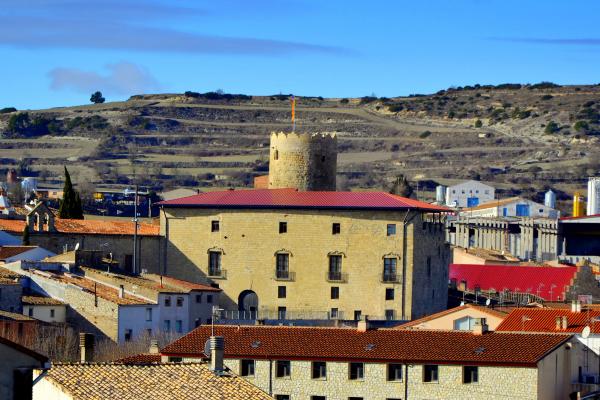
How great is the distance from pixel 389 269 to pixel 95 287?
14237mm

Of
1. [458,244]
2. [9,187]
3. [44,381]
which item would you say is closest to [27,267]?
[44,381]

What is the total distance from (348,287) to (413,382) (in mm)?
36737

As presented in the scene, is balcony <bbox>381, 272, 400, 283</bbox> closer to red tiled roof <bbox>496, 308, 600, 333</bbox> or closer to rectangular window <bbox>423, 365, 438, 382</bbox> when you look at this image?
red tiled roof <bbox>496, 308, 600, 333</bbox>

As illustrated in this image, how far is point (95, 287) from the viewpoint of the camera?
275ft

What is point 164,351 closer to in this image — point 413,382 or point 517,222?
point 413,382

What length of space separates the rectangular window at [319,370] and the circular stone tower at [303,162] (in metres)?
43.8

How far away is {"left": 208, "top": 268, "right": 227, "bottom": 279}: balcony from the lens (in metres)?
94.6

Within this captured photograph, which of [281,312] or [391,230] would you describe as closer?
[281,312]

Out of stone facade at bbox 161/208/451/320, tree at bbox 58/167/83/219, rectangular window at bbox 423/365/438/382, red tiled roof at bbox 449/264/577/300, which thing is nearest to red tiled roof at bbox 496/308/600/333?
rectangular window at bbox 423/365/438/382

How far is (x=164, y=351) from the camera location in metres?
57.1

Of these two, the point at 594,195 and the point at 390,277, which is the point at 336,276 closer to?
the point at 390,277

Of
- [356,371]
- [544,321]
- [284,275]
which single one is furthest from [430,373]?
[284,275]

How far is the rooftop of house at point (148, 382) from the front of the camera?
36844 millimetres

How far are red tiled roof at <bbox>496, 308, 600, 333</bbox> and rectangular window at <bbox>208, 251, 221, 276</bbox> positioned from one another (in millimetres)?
26875
